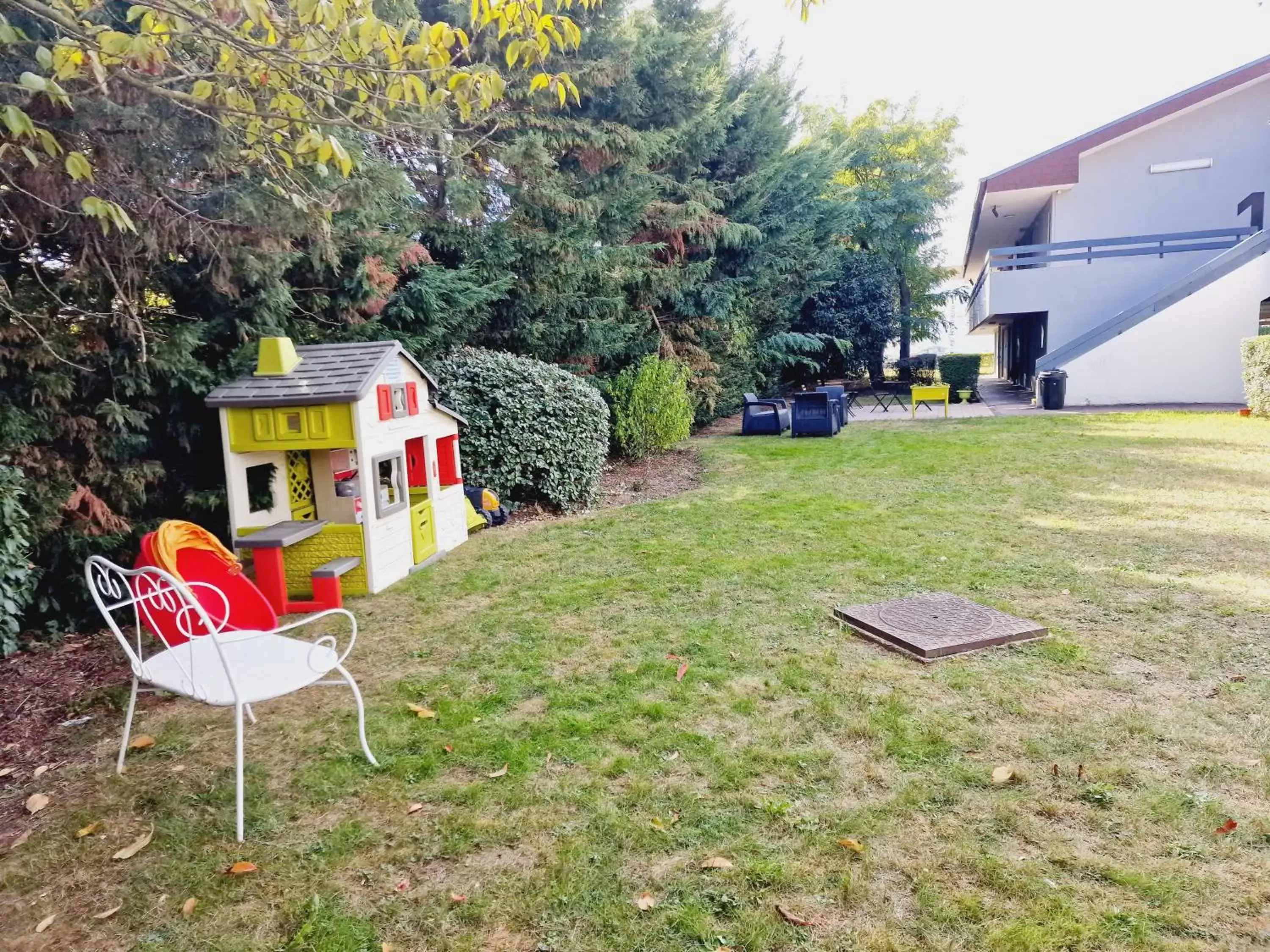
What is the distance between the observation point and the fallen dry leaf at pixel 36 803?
9.68ft

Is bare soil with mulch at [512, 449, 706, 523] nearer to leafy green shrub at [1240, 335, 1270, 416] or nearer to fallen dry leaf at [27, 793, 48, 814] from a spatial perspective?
fallen dry leaf at [27, 793, 48, 814]

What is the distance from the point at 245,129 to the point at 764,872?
14.8 ft

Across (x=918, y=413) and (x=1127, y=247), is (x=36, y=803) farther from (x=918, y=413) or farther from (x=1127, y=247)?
(x=1127, y=247)

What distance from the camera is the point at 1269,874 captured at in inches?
A: 88.5

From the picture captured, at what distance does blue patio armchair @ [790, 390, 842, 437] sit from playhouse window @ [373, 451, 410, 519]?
9.36 m

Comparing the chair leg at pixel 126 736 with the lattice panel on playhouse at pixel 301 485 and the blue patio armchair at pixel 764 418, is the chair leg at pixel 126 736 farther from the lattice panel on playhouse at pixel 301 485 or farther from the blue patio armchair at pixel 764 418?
the blue patio armchair at pixel 764 418

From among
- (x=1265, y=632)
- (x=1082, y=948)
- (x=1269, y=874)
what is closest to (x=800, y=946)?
(x=1082, y=948)

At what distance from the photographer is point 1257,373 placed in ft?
44.1

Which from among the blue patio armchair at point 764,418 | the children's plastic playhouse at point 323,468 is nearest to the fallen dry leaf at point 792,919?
the children's plastic playhouse at point 323,468

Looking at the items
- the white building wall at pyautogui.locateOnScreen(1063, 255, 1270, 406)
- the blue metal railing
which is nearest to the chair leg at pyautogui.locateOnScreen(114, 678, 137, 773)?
the white building wall at pyautogui.locateOnScreen(1063, 255, 1270, 406)

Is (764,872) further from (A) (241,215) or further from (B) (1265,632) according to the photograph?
(A) (241,215)

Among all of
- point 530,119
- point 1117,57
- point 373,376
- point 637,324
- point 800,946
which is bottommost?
point 800,946

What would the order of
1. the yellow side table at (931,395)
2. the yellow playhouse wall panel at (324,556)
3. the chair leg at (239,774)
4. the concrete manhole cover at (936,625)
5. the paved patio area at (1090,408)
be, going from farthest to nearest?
the yellow side table at (931,395) < the paved patio area at (1090,408) < the yellow playhouse wall panel at (324,556) < the concrete manhole cover at (936,625) < the chair leg at (239,774)

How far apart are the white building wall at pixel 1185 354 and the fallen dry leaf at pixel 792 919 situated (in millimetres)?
18155
